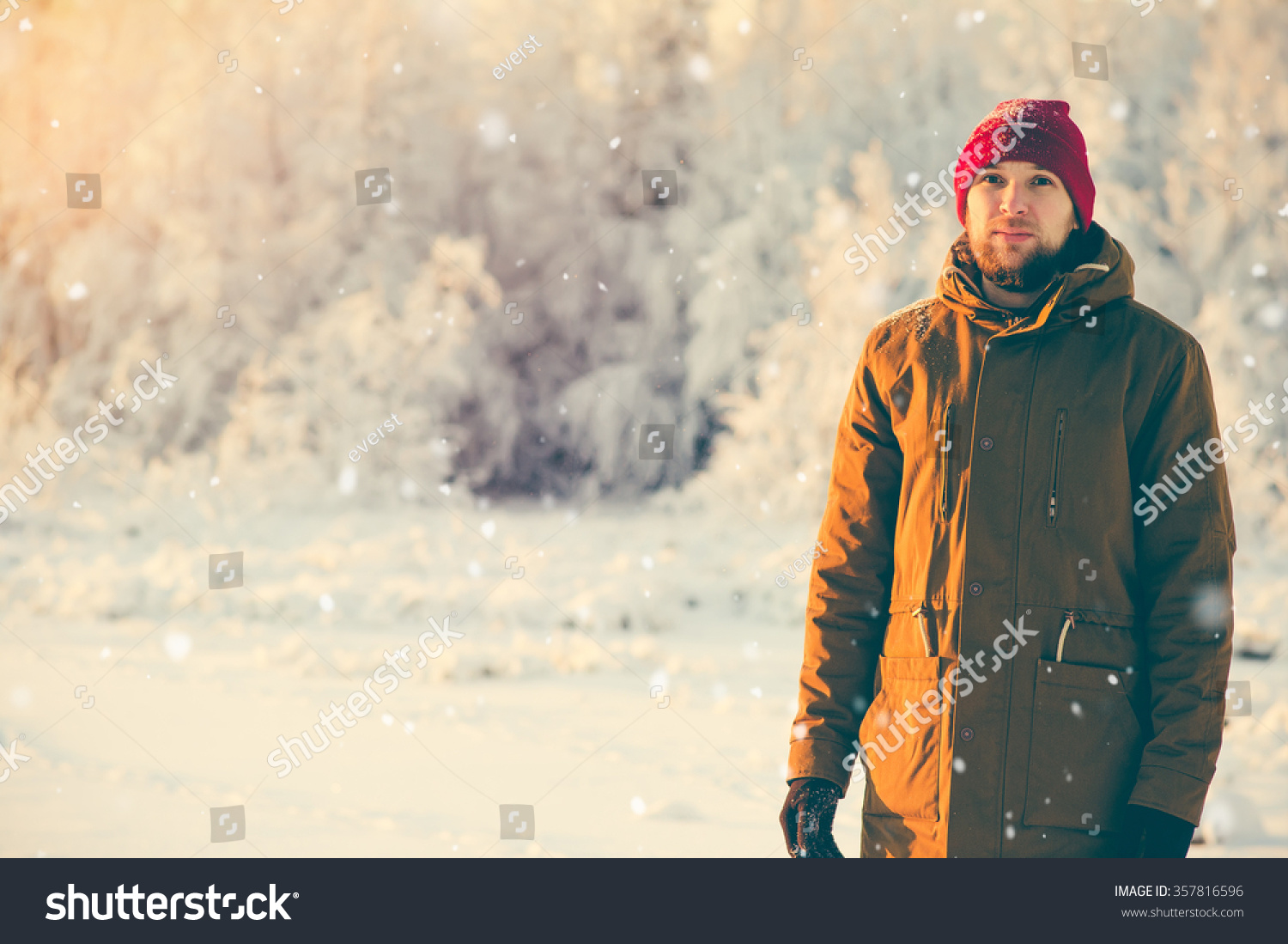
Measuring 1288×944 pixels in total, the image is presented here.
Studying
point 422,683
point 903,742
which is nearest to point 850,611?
point 903,742

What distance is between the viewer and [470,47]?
7074 mm

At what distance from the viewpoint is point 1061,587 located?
1346 mm

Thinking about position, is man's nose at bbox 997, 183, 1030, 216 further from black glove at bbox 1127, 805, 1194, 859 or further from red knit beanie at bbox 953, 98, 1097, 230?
black glove at bbox 1127, 805, 1194, 859

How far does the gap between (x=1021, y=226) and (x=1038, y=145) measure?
142mm

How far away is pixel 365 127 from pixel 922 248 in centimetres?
390

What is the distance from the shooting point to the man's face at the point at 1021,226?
4.69ft

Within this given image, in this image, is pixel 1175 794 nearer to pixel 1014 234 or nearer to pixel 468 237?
pixel 1014 234

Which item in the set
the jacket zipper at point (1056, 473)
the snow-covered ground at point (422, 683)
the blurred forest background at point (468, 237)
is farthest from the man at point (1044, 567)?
the blurred forest background at point (468, 237)

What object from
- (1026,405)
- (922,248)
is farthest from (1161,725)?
(922,248)

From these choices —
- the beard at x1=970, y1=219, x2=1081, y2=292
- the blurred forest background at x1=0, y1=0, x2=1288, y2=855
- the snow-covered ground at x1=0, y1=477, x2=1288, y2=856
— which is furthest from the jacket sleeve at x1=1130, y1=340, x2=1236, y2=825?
the blurred forest background at x1=0, y1=0, x2=1288, y2=855

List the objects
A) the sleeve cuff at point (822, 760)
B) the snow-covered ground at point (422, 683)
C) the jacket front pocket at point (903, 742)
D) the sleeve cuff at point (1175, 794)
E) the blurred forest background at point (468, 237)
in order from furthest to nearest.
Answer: the blurred forest background at point (468, 237), the snow-covered ground at point (422, 683), the sleeve cuff at point (822, 760), the jacket front pocket at point (903, 742), the sleeve cuff at point (1175, 794)

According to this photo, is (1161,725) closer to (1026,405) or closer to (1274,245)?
(1026,405)

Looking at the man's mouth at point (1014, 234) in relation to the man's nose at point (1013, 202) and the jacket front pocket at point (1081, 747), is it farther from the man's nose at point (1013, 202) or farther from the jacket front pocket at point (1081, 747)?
the jacket front pocket at point (1081, 747)

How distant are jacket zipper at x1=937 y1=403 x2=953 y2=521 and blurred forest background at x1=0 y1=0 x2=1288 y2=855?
480 cm
